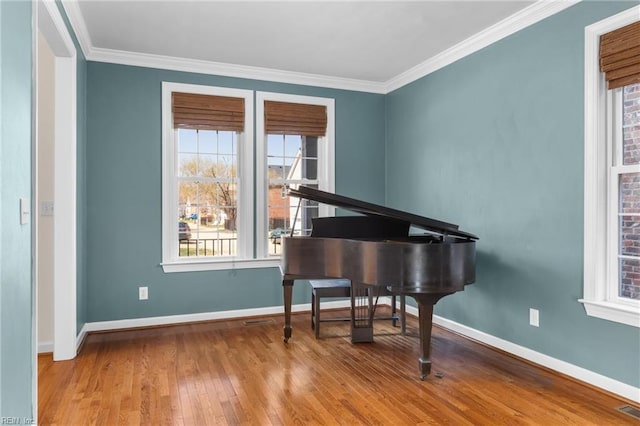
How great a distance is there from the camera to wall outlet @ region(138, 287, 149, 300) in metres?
4.21

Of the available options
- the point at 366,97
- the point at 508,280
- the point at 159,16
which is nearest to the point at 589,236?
the point at 508,280

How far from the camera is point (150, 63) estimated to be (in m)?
4.20

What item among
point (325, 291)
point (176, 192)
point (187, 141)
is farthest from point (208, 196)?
point (325, 291)

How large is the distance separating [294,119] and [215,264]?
72.3 inches

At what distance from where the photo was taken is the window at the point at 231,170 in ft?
14.3

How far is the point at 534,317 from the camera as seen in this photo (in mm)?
3201

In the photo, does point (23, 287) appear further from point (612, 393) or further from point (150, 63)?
point (612, 393)

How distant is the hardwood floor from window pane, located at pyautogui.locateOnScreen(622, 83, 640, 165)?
1547 millimetres

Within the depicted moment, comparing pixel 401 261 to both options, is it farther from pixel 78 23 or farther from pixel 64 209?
pixel 78 23

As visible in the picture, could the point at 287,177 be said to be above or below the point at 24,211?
above

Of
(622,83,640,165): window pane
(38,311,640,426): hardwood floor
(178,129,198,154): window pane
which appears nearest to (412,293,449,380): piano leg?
(38,311,640,426): hardwood floor

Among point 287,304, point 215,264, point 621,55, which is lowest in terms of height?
point 287,304

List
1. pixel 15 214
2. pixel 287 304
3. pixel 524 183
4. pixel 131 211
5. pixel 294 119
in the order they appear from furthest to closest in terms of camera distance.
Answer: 1. pixel 294 119
2. pixel 131 211
3. pixel 287 304
4. pixel 524 183
5. pixel 15 214

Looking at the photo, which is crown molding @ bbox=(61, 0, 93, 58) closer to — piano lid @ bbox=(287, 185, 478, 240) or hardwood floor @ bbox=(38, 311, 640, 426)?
piano lid @ bbox=(287, 185, 478, 240)
